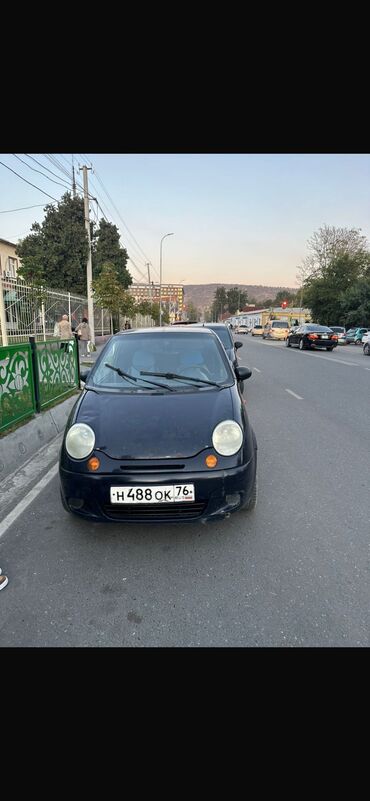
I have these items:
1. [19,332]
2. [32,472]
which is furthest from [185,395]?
[19,332]

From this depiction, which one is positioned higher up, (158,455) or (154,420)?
(154,420)

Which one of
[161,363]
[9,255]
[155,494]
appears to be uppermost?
[9,255]

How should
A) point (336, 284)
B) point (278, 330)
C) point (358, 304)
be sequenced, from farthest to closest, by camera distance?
point (336, 284) → point (358, 304) → point (278, 330)

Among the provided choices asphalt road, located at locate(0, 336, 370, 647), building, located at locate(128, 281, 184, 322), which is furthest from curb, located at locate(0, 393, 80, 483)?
building, located at locate(128, 281, 184, 322)

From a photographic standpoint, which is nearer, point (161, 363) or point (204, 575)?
A: point (204, 575)

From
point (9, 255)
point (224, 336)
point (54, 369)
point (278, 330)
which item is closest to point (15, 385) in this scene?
point (54, 369)

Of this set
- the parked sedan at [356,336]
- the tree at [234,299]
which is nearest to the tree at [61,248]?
the parked sedan at [356,336]

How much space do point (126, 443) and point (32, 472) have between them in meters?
2.19

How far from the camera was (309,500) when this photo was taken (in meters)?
3.75

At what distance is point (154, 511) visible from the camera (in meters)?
2.70

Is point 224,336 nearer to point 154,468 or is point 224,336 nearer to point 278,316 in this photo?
point 154,468

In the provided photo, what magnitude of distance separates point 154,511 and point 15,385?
3.51 meters

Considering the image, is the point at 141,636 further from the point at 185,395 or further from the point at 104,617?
the point at 185,395

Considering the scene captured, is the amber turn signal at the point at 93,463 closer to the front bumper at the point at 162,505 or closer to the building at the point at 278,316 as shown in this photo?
the front bumper at the point at 162,505
